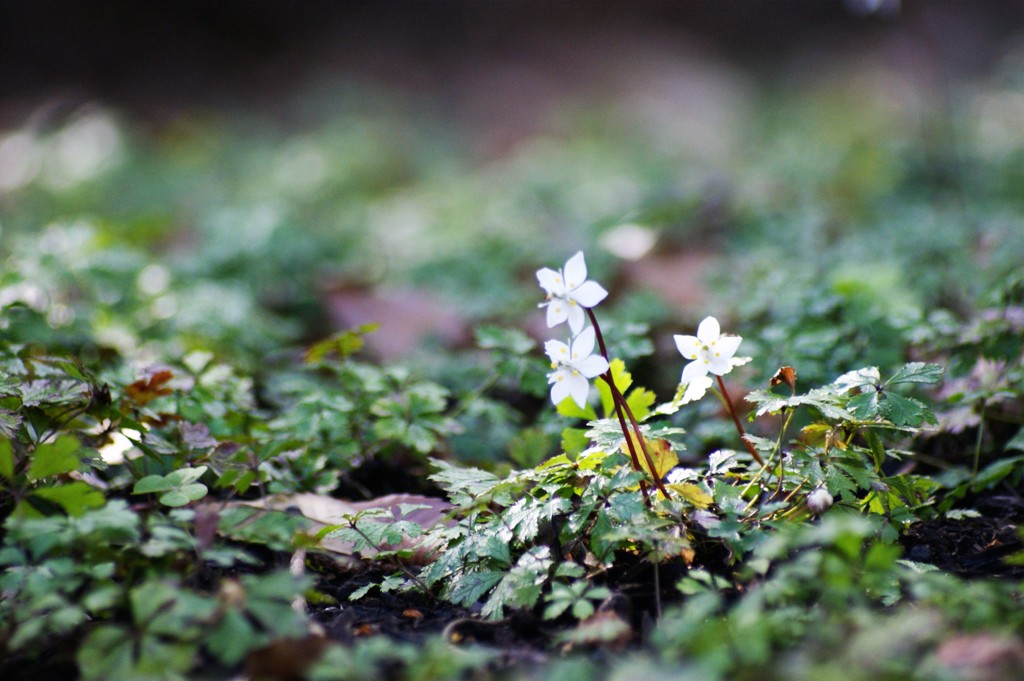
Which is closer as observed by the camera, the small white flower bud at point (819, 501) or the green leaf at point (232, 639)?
the green leaf at point (232, 639)

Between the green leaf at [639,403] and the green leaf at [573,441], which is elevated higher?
the green leaf at [639,403]

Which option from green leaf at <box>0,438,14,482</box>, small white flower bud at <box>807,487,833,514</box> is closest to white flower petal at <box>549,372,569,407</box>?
small white flower bud at <box>807,487,833,514</box>

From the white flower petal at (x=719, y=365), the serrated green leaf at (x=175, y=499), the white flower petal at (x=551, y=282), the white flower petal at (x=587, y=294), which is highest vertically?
the white flower petal at (x=551, y=282)

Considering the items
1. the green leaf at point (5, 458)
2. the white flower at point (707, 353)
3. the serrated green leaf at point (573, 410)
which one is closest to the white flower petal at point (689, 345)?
the white flower at point (707, 353)

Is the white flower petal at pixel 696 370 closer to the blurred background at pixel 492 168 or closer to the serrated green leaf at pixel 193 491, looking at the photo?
the blurred background at pixel 492 168

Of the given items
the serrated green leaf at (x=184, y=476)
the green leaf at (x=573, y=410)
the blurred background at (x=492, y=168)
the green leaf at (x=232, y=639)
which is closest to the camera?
the green leaf at (x=232, y=639)

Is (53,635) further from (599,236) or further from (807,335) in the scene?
(599,236)

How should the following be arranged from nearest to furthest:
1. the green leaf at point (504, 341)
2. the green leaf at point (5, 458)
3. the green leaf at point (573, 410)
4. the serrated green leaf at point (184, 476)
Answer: the green leaf at point (5, 458) < the serrated green leaf at point (184, 476) < the green leaf at point (573, 410) < the green leaf at point (504, 341)
